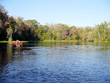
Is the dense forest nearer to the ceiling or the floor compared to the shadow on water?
nearer to the ceiling

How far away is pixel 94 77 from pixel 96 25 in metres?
113

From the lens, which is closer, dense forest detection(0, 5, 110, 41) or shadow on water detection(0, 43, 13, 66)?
shadow on water detection(0, 43, 13, 66)

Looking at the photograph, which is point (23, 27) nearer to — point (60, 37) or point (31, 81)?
Answer: point (60, 37)

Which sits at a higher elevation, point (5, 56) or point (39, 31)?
point (39, 31)

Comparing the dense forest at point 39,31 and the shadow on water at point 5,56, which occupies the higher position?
the dense forest at point 39,31

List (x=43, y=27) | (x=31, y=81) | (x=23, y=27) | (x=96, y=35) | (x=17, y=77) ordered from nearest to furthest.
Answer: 1. (x=31, y=81)
2. (x=17, y=77)
3. (x=23, y=27)
4. (x=96, y=35)
5. (x=43, y=27)

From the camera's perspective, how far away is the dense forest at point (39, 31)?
262 ft

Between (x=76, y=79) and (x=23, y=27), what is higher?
(x=23, y=27)

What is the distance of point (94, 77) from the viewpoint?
1248 cm

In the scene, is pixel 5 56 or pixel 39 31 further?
pixel 39 31

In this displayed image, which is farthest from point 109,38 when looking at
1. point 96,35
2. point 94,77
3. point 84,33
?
point 94,77

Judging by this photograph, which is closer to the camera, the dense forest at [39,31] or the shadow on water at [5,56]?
the shadow on water at [5,56]

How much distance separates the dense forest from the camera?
3140 inches

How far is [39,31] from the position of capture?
13150 centimetres
